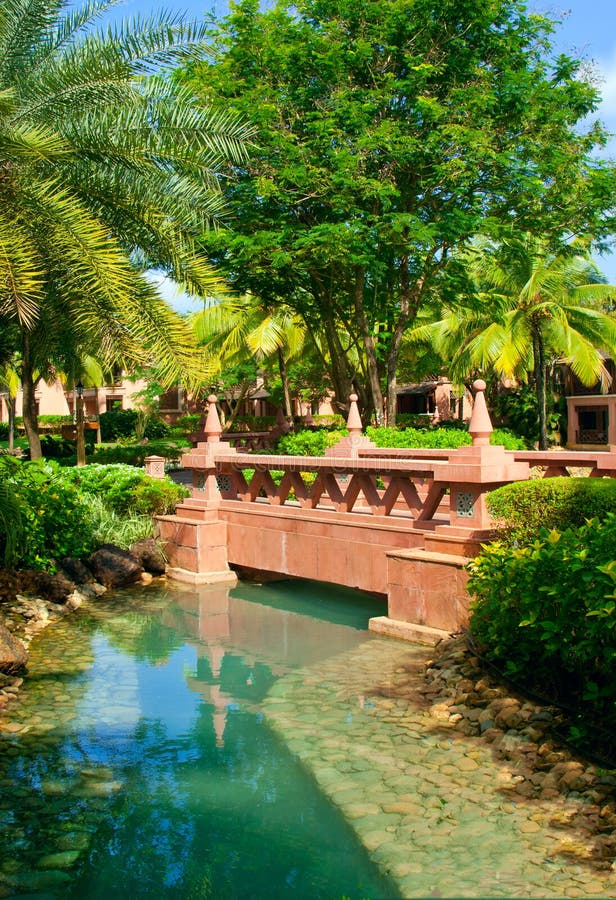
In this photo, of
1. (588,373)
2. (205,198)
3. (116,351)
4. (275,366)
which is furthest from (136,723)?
(275,366)

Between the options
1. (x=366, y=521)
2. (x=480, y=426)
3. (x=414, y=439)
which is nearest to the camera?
(x=480, y=426)

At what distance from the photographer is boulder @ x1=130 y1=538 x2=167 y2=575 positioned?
44.1ft

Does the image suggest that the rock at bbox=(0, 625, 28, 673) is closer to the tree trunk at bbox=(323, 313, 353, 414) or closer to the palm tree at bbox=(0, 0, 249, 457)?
the palm tree at bbox=(0, 0, 249, 457)

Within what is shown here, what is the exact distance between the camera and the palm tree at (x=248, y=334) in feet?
97.7

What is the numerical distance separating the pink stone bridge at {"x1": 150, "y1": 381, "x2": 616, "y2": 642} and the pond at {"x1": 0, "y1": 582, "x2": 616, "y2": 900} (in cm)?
80

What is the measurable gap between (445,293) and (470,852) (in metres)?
17.2

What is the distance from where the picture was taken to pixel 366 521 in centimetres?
1079

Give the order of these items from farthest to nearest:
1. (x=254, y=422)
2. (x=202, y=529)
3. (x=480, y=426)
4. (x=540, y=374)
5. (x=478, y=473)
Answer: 1. (x=254, y=422)
2. (x=540, y=374)
3. (x=202, y=529)
4. (x=480, y=426)
5. (x=478, y=473)

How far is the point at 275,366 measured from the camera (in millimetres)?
38094

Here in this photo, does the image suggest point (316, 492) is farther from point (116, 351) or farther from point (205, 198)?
point (205, 198)

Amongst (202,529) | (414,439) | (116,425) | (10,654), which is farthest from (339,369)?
(116,425)

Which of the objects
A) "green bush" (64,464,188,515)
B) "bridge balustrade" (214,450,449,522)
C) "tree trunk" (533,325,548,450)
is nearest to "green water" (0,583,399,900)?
"bridge balustrade" (214,450,449,522)

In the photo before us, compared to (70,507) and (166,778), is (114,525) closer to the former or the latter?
(70,507)

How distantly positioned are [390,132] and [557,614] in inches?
514
